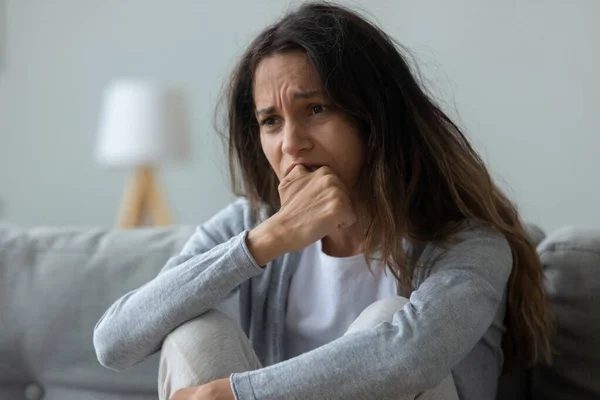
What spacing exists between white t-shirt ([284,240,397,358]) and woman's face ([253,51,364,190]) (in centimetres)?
16

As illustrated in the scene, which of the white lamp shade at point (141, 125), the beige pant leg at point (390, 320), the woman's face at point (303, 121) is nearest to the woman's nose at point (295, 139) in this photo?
the woman's face at point (303, 121)

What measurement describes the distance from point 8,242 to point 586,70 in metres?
1.81

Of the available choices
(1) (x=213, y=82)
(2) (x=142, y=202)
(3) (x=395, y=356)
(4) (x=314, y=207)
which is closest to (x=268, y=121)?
(4) (x=314, y=207)

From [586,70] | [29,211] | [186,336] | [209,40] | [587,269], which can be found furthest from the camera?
[29,211]

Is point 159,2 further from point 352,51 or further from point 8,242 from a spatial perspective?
point 352,51

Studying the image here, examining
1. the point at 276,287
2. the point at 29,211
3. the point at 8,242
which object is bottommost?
the point at 29,211

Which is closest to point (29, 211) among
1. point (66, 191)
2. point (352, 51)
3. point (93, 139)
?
point (66, 191)

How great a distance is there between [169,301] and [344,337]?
0.30 meters

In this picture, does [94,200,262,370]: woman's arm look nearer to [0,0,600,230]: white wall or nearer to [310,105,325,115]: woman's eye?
[310,105,325,115]: woman's eye

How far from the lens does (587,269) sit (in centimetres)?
139

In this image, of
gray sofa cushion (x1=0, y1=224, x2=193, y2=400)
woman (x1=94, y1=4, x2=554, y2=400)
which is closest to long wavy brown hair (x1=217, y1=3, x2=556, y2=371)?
woman (x1=94, y1=4, x2=554, y2=400)

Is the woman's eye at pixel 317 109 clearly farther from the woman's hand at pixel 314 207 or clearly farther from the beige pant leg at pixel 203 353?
the beige pant leg at pixel 203 353

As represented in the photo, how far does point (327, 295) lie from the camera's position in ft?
4.60

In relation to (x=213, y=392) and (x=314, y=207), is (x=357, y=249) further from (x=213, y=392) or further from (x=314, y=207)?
(x=213, y=392)
